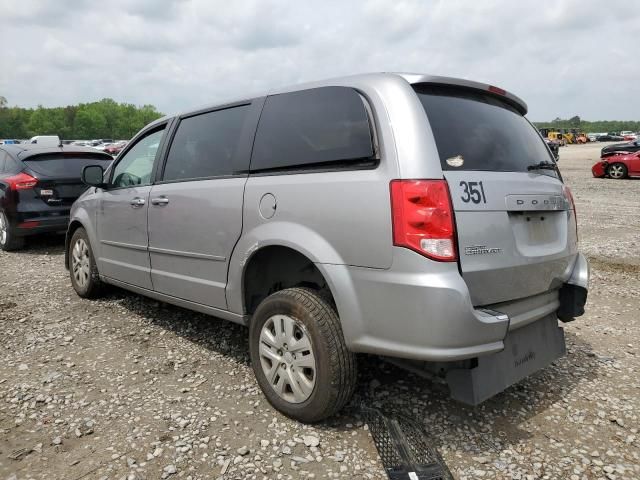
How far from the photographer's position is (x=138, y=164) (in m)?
4.24

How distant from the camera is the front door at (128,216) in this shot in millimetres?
3961

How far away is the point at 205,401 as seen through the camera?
3.02 meters

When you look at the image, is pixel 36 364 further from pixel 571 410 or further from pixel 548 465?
pixel 571 410

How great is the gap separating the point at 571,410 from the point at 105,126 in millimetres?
144371

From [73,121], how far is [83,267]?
13886 cm

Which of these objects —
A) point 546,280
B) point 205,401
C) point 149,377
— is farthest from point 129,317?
point 546,280

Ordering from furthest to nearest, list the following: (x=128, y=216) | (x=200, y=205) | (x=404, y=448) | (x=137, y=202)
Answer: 1. (x=128, y=216)
2. (x=137, y=202)
3. (x=200, y=205)
4. (x=404, y=448)

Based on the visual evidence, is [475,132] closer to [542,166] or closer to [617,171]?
[542,166]

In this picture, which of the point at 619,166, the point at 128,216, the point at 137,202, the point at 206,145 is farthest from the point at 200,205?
the point at 619,166

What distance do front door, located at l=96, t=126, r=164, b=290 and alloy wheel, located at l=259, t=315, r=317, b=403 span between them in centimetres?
151

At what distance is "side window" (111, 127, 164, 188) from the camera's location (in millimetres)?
4062

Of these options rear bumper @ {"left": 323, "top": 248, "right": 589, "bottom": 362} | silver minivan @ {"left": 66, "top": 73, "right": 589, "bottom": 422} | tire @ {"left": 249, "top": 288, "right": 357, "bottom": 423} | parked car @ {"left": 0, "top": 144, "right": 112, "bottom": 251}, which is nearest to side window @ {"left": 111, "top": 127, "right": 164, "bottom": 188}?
silver minivan @ {"left": 66, "top": 73, "right": 589, "bottom": 422}

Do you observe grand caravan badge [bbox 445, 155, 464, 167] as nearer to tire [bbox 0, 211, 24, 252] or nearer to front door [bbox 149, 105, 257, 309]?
front door [bbox 149, 105, 257, 309]

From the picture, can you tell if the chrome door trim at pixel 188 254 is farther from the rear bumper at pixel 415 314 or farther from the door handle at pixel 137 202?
the rear bumper at pixel 415 314
